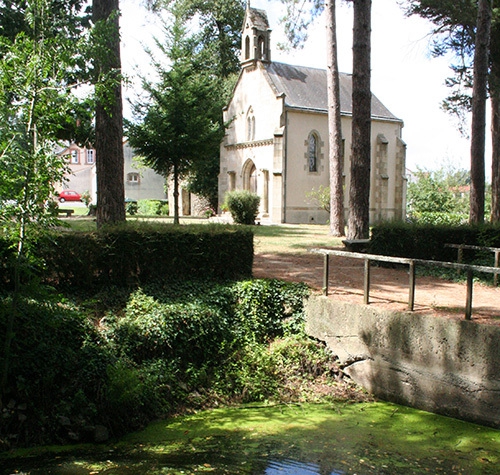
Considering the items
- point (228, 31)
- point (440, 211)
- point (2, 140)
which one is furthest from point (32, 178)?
point (228, 31)

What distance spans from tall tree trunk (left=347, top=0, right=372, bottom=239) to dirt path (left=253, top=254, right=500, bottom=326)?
2.04 meters

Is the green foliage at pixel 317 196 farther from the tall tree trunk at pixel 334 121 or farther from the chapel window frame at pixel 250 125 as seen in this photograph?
the tall tree trunk at pixel 334 121

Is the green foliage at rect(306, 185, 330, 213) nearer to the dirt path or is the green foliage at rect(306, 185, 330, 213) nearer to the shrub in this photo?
the dirt path

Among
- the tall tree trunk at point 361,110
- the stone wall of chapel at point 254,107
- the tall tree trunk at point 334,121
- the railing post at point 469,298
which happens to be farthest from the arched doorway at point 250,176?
the railing post at point 469,298

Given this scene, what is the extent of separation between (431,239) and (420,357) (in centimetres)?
558

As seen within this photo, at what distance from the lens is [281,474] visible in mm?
5895

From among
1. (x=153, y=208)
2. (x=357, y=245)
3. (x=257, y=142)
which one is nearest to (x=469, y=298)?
(x=357, y=245)

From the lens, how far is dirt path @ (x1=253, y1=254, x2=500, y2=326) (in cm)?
868

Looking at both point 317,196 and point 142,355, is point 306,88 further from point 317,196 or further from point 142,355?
point 142,355

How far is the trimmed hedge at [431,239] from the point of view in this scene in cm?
1289

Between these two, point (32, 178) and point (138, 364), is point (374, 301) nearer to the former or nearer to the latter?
point (138, 364)

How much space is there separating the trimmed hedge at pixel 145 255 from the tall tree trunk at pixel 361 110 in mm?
5969

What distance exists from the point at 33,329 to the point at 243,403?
328 cm

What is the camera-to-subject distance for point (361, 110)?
1593cm
